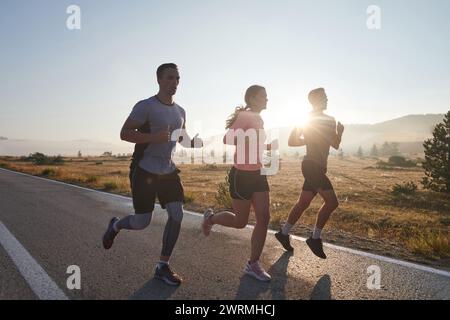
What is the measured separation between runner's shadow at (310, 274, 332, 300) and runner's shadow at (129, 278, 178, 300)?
1.36 m

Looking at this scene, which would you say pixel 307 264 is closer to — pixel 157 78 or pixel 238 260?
pixel 238 260

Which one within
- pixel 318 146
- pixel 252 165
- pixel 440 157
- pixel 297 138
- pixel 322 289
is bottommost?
pixel 322 289

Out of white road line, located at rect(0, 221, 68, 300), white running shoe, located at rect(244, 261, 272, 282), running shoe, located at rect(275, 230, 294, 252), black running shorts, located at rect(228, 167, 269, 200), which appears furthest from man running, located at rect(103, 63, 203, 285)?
running shoe, located at rect(275, 230, 294, 252)

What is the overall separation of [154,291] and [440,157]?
17.8m

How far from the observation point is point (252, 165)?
4.12 meters

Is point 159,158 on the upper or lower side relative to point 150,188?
upper

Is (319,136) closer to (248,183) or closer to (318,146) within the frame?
(318,146)

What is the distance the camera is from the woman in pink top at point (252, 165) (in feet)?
13.4

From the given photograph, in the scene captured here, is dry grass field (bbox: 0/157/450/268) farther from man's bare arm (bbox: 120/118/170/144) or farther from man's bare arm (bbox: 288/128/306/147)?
man's bare arm (bbox: 120/118/170/144)

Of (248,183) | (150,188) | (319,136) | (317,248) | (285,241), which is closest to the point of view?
(150,188)

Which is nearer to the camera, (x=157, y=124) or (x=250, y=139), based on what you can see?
(x=157, y=124)

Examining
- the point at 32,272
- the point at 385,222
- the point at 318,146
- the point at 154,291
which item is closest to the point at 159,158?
the point at 154,291
